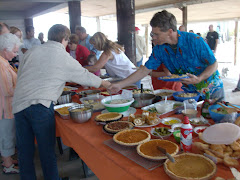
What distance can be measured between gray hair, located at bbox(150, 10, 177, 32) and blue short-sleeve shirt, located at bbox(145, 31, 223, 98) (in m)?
0.19

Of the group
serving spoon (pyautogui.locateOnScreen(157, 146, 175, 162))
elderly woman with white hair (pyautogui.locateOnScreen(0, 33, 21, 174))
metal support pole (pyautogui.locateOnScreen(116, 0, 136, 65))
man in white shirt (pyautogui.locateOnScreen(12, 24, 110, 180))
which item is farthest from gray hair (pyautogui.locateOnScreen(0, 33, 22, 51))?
metal support pole (pyautogui.locateOnScreen(116, 0, 136, 65))

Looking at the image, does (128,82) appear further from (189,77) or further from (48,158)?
(48,158)

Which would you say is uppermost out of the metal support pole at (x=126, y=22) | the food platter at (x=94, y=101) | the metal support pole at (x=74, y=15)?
the metal support pole at (x=74, y=15)

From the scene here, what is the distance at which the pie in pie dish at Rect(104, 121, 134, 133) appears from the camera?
58.2 inches

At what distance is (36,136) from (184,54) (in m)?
1.64

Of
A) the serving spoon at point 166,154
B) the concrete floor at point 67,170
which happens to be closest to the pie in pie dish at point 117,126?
the serving spoon at point 166,154

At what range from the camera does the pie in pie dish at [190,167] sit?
0.93 metres

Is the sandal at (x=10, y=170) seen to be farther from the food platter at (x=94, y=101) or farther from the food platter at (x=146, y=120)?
the food platter at (x=146, y=120)

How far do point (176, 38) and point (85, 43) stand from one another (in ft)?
11.9

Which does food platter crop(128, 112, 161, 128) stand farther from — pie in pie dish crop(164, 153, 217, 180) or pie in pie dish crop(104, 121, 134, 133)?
pie in pie dish crop(164, 153, 217, 180)

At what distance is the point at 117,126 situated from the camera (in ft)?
5.07

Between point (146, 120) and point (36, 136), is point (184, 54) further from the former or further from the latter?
point (36, 136)

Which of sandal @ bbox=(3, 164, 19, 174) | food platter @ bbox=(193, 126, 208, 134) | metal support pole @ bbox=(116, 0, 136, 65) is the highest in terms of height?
metal support pole @ bbox=(116, 0, 136, 65)

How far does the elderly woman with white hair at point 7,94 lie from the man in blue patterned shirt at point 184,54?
117 centimetres
